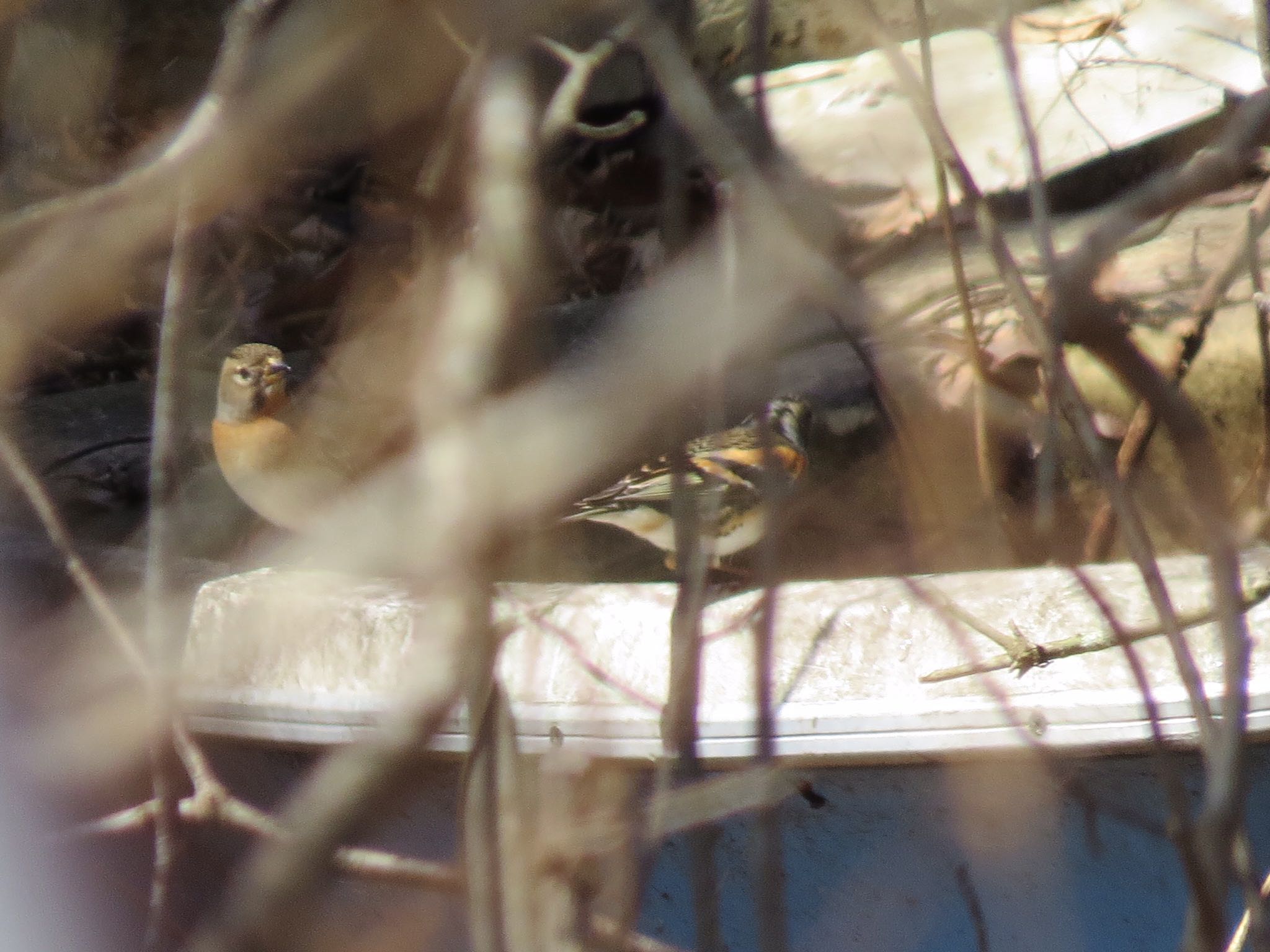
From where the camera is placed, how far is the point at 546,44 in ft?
2.58

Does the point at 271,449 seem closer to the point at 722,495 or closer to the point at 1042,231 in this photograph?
the point at 722,495

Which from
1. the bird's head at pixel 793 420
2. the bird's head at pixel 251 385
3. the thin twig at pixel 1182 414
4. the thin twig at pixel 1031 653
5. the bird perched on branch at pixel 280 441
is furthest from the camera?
the bird's head at pixel 251 385

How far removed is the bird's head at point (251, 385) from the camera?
318 cm

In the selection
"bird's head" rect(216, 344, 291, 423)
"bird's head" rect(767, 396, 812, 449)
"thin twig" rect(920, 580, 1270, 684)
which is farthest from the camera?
"bird's head" rect(216, 344, 291, 423)

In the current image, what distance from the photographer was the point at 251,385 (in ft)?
10.5

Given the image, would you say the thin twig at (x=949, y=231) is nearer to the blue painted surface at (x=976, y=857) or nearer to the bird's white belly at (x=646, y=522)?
the blue painted surface at (x=976, y=857)

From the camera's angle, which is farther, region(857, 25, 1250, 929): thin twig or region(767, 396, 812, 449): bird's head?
region(767, 396, 812, 449): bird's head

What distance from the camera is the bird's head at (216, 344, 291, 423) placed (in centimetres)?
318

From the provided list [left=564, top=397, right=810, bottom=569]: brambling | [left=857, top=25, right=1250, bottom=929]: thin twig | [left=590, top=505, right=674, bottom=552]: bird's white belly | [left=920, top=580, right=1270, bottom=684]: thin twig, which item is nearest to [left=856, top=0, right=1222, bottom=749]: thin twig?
[left=857, top=25, right=1250, bottom=929]: thin twig

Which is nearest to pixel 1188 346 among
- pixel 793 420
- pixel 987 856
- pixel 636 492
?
pixel 987 856

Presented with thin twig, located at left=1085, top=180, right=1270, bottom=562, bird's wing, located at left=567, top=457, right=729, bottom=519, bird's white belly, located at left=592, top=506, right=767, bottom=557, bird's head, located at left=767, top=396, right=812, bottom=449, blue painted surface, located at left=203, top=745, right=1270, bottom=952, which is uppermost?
bird's head, located at left=767, top=396, right=812, bottom=449

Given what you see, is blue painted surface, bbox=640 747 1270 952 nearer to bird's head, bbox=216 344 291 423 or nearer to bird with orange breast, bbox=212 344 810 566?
bird with orange breast, bbox=212 344 810 566

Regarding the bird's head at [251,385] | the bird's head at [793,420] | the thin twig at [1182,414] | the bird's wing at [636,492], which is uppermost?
the bird's head at [251,385]

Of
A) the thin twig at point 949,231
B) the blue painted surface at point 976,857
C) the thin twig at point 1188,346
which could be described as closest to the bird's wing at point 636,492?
the thin twig at point 1188,346
